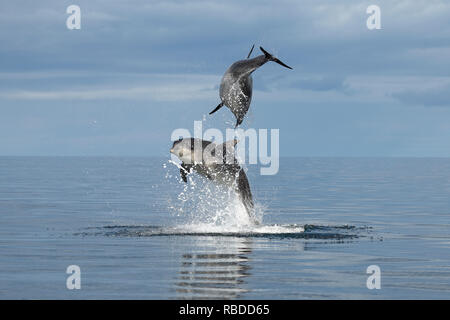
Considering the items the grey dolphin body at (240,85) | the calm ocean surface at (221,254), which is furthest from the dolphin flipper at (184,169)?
the grey dolphin body at (240,85)

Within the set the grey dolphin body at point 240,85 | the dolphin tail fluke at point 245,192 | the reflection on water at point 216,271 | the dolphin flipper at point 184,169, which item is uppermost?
the grey dolphin body at point 240,85

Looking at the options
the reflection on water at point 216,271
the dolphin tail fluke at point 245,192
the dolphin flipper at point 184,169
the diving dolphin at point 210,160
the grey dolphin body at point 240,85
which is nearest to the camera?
the reflection on water at point 216,271

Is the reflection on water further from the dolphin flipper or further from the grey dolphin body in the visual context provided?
the grey dolphin body

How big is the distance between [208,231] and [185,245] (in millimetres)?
4339

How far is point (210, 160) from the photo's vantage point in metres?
31.2

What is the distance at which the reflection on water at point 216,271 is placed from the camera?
20312 millimetres

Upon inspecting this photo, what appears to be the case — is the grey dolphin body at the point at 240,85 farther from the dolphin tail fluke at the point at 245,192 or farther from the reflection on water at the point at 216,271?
the dolphin tail fluke at the point at 245,192

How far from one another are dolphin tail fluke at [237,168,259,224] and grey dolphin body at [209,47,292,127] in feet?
15.7

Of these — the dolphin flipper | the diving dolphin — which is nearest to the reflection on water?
the diving dolphin

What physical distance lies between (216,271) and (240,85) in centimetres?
667

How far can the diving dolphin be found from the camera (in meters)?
31.0

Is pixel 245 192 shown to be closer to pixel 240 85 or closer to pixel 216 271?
pixel 240 85
